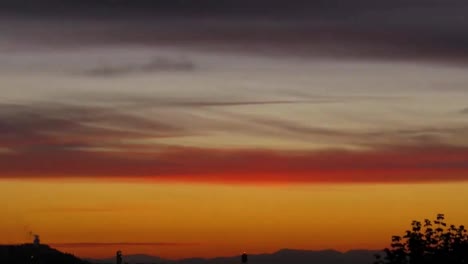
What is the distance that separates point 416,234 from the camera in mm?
109750

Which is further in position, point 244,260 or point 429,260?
point 244,260

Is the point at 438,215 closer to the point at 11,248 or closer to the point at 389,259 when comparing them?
the point at 389,259

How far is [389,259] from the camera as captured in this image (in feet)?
352

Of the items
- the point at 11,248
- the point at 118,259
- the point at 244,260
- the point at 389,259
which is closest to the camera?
the point at 389,259

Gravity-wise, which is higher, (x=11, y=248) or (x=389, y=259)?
(x=11, y=248)

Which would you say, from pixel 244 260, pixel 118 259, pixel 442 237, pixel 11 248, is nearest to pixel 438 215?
pixel 442 237

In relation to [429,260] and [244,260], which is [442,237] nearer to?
[429,260]

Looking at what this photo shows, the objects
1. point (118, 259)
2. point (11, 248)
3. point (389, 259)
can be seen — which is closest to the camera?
point (389, 259)

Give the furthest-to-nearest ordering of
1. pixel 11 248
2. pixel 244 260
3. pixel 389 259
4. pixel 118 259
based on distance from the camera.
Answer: pixel 11 248
pixel 118 259
pixel 244 260
pixel 389 259

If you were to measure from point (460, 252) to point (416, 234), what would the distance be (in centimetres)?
353

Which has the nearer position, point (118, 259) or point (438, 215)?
point (438, 215)

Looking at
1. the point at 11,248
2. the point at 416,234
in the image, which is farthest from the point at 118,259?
the point at 416,234

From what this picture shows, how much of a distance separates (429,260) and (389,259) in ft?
9.78

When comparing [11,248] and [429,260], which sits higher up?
[11,248]
